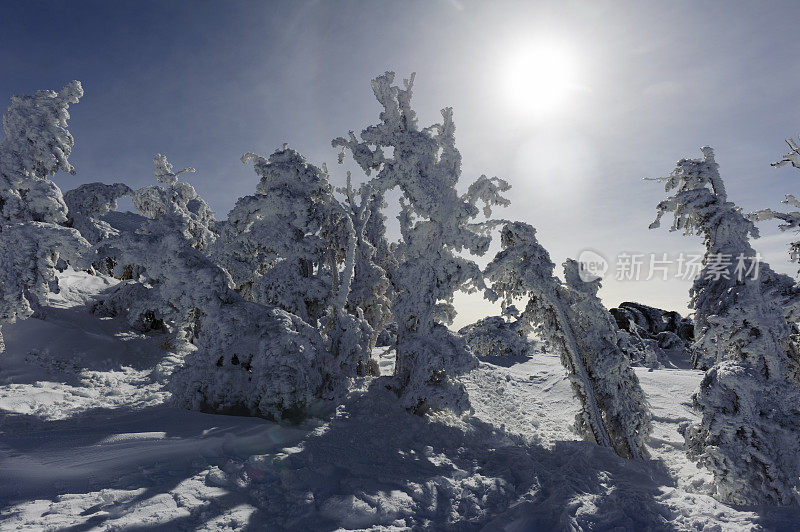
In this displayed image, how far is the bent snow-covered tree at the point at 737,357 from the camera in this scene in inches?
257

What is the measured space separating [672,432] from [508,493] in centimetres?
883

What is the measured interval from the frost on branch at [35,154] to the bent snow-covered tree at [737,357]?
1839cm

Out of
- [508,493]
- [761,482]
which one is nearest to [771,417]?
[761,482]

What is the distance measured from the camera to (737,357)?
27.3 feet

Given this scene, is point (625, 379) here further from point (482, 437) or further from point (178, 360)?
point (178, 360)

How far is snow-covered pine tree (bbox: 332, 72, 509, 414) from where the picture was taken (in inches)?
400

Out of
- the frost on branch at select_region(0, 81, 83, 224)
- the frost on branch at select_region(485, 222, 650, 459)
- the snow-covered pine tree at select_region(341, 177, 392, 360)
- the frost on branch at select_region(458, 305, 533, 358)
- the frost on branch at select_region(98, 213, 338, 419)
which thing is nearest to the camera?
the frost on branch at select_region(98, 213, 338, 419)

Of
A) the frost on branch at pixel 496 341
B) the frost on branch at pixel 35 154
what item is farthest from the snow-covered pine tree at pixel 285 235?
the frost on branch at pixel 496 341

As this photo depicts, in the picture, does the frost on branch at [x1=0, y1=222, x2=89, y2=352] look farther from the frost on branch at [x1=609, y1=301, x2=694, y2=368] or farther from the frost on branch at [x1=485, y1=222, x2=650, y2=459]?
the frost on branch at [x1=609, y1=301, x2=694, y2=368]

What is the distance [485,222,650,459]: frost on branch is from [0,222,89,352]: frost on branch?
36.3 feet

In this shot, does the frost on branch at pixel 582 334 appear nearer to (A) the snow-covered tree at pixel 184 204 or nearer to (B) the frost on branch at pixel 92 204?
(A) the snow-covered tree at pixel 184 204

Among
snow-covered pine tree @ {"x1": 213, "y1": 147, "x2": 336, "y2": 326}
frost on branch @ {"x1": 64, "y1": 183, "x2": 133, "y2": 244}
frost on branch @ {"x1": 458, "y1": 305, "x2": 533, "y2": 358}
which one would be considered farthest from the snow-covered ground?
frost on branch @ {"x1": 458, "y1": 305, "x2": 533, "y2": 358}

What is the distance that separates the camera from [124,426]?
6707 mm

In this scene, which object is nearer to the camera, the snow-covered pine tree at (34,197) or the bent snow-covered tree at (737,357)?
the bent snow-covered tree at (737,357)
